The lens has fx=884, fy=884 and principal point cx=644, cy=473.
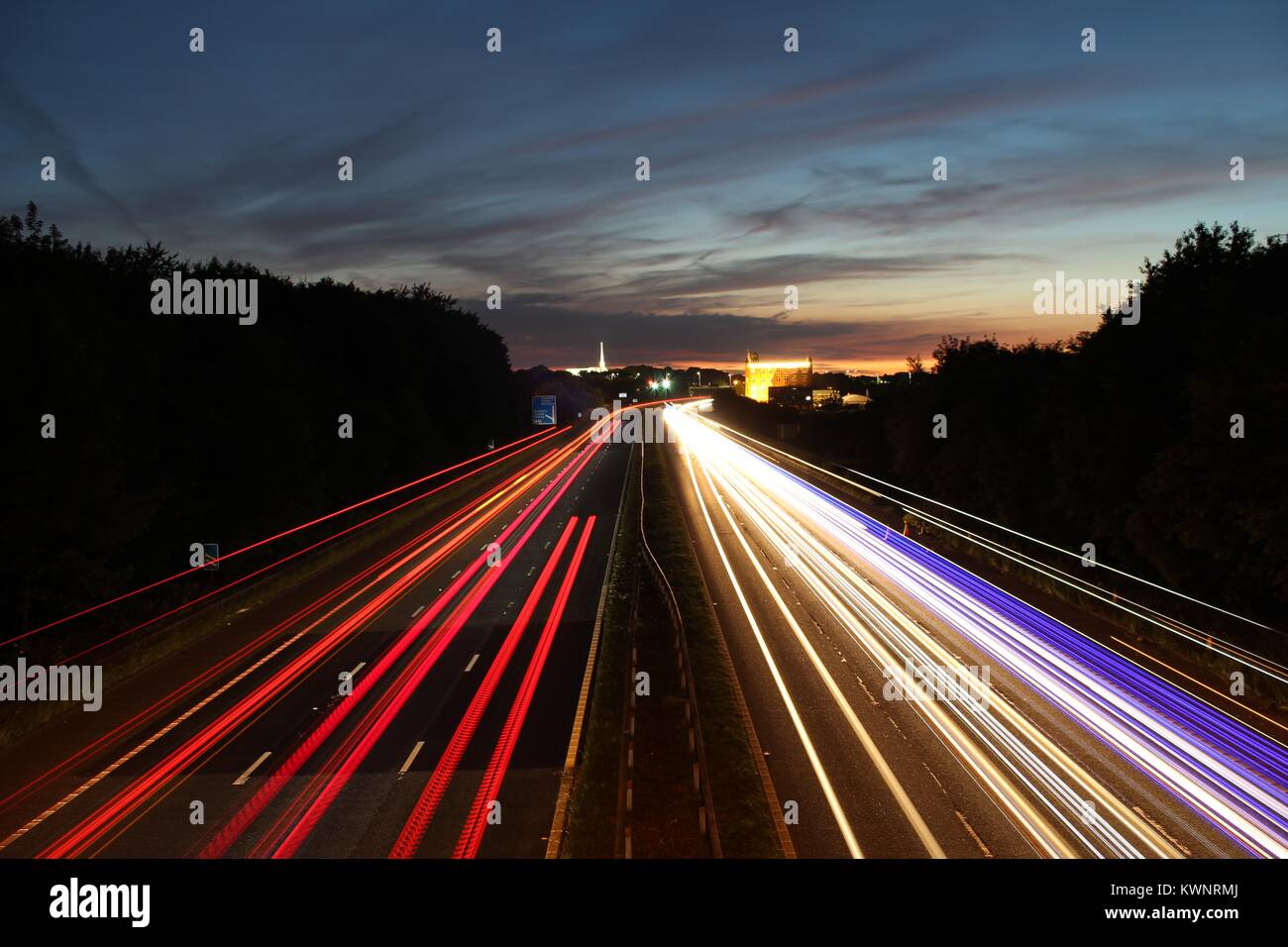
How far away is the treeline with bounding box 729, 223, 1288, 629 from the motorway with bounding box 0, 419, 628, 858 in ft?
66.1

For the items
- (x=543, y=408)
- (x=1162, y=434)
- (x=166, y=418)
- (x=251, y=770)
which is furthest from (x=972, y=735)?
(x=543, y=408)

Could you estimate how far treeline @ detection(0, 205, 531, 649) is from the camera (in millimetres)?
27703

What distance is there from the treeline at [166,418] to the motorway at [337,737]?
7.64 metres

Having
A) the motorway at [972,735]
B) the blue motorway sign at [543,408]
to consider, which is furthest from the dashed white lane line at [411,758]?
the blue motorway sign at [543,408]

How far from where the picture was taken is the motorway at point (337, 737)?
480 inches

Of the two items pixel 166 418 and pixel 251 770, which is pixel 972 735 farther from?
pixel 166 418

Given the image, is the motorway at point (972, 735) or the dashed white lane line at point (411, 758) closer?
the motorway at point (972, 735)

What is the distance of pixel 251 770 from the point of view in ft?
47.0

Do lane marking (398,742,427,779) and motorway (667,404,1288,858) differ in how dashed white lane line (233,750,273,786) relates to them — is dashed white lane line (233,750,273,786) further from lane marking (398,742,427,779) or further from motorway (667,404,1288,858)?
motorway (667,404,1288,858)

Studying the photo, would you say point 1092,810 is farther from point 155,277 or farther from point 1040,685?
point 155,277

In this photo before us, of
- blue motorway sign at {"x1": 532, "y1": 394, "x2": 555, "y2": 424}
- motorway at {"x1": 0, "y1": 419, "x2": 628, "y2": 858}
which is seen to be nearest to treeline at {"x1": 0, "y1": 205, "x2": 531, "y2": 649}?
motorway at {"x1": 0, "y1": 419, "x2": 628, "y2": 858}

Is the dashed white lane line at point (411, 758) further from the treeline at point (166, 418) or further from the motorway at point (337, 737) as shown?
the treeline at point (166, 418)

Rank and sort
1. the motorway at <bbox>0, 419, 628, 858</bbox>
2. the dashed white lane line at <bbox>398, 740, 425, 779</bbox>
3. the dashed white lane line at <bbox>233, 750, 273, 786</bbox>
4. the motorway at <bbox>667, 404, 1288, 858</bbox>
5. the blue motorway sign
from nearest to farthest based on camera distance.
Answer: the motorway at <bbox>667, 404, 1288, 858</bbox> → the motorway at <bbox>0, 419, 628, 858</bbox> → the dashed white lane line at <bbox>233, 750, 273, 786</bbox> → the dashed white lane line at <bbox>398, 740, 425, 779</bbox> → the blue motorway sign

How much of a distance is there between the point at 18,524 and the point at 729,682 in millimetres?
22295
